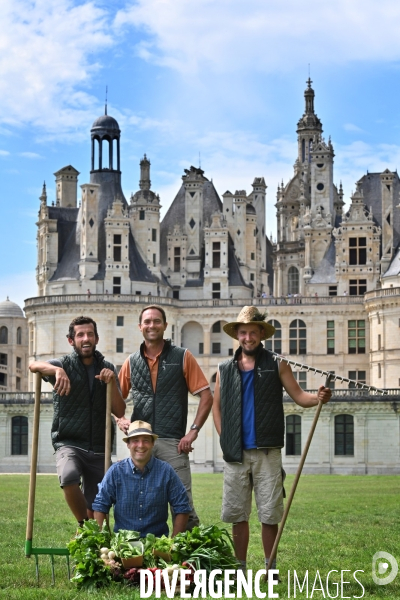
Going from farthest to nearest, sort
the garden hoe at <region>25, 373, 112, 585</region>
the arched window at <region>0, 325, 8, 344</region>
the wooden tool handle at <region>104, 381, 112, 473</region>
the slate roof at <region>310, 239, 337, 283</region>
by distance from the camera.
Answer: the arched window at <region>0, 325, 8, 344</region>, the slate roof at <region>310, 239, 337, 283</region>, the wooden tool handle at <region>104, 381, 112, 473</region>, the garden hoe at <region>25, 373, 112, 585</region>

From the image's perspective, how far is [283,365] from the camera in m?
A: 14.2

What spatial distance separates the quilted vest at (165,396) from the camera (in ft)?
47.0

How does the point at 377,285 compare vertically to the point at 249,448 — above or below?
above

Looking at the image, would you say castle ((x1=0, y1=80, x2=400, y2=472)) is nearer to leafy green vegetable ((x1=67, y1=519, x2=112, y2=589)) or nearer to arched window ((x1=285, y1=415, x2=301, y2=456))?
arched window ((x1=285, y1=415, x2=301, y2=456))

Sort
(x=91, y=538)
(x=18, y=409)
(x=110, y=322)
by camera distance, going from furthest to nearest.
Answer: (x=110, y=322) < (x=18, y=409) < (x=91, y=538)

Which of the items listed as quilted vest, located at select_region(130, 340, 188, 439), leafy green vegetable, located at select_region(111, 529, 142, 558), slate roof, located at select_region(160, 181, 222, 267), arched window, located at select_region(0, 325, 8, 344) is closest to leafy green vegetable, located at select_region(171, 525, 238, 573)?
leafy green vegetable, located at select_region(111, 529, 142, 558)

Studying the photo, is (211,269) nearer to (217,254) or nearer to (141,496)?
(217,254)

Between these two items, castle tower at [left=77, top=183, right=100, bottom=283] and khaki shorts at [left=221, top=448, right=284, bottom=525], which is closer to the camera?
khaki shorts at [left=221, top=448, right=284, bottom=525]

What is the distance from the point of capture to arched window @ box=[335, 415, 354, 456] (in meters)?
60.0

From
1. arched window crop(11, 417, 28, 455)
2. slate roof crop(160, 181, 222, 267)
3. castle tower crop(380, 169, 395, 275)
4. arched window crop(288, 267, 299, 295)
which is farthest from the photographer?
arched window crop(288, 267, 299, 295)

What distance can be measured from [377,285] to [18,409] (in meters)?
25.5

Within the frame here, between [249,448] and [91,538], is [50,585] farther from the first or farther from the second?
[249,448]

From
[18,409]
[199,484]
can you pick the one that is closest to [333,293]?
[18,409]

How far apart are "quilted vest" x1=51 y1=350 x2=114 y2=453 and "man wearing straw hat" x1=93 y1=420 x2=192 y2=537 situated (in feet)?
3.87
